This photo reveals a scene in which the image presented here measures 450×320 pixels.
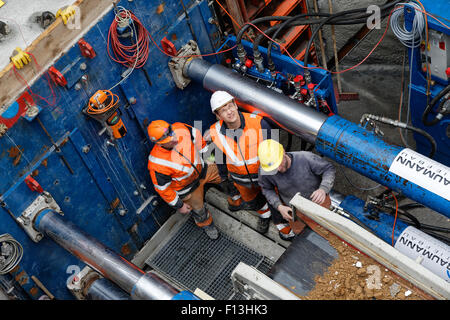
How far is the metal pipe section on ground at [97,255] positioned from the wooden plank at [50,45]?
3.75 feet

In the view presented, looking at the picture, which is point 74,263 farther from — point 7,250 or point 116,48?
point 116,48

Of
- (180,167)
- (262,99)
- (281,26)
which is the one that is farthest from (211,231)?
(281,26)

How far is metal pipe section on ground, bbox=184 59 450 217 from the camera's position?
14.9 ft

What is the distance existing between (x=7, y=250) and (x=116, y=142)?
145 centimetres

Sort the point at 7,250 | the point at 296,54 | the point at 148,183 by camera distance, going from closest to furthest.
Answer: the point at 7,250 → the point at 148,183 → the point at 296,54

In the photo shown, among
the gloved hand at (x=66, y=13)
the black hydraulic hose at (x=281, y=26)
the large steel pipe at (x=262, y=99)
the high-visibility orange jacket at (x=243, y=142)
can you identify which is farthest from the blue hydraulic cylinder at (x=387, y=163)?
the gloved hand at (x=66, y=13)

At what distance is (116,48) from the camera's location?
517 centimetres

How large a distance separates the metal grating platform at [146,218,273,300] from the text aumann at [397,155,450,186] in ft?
5.96

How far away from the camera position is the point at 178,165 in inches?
216

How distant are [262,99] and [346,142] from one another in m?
0.97

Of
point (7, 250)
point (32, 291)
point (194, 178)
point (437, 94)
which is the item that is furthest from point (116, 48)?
point (437, 94)

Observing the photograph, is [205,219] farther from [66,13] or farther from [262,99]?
[66,13]

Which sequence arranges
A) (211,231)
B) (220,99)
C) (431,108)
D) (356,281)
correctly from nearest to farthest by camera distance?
(356,281), (220,99), (431,108), (211,231)

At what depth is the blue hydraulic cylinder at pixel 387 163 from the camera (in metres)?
4.50
